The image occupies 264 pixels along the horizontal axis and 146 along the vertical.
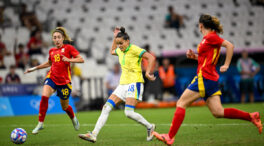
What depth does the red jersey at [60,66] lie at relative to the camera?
8930 mm

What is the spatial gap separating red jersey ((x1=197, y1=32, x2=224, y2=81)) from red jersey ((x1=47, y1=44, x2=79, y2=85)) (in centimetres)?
345

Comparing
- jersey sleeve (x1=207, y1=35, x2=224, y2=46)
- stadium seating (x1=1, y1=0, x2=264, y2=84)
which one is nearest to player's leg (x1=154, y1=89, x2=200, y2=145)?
jersey sleeve (x1=207, y1=35, x2=224, y2=46)

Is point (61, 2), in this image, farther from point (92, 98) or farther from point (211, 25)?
point (211, 25)

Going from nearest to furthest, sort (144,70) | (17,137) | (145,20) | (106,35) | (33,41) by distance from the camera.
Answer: (17,137)
(144,70)
(33,41)
(106,35)
(145,20)

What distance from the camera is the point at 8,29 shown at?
815 inches

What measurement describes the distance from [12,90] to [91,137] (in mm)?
10251

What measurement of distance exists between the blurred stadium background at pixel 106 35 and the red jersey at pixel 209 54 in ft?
35.0

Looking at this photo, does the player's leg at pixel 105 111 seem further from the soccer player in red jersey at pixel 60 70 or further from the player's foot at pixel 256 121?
the player's foot at pixel 256 121

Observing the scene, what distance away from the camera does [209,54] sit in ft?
21.0


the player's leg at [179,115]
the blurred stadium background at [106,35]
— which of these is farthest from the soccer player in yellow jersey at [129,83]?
the blurred stadium background at [106,35]

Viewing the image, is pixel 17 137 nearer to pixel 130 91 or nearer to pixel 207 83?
pixel 130 91

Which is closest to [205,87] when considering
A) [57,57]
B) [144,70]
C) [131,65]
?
[131,65]

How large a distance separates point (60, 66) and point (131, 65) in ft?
6.38

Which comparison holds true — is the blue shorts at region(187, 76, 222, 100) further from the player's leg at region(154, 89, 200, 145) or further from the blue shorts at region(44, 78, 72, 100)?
the blue shorts at region(44, 78, 72, 100)
